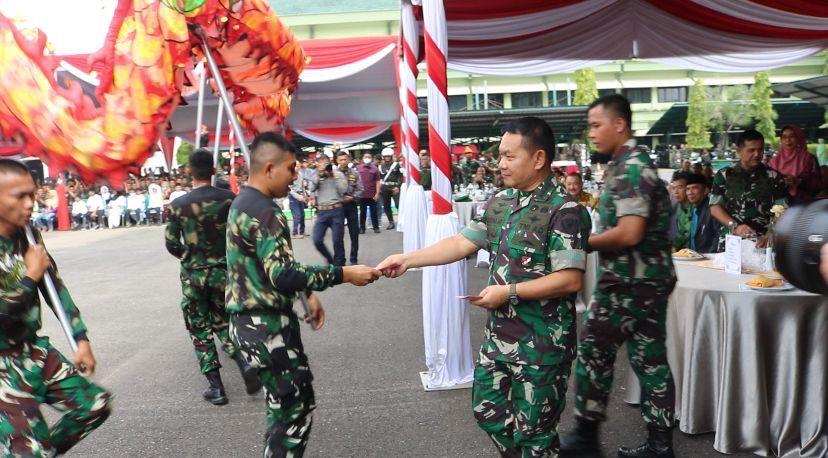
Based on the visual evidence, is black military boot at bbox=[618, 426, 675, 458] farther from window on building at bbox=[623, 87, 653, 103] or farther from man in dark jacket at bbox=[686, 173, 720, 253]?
window on building at bbox=[623, 87, 653, 103]

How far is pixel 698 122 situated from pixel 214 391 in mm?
38677

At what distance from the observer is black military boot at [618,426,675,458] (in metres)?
3.06

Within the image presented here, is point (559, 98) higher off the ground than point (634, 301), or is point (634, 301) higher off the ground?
point (559, 98)

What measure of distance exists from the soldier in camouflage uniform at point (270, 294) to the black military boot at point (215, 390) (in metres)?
1.76

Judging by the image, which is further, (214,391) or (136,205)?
(136,205)

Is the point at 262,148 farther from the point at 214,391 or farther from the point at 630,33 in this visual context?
the point at 630,33

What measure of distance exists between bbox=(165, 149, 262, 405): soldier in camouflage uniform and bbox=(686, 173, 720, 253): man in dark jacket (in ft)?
13.4

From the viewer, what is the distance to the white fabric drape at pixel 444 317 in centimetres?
427

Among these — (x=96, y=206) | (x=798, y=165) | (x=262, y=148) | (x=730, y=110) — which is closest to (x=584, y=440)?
(x=262, y=148)

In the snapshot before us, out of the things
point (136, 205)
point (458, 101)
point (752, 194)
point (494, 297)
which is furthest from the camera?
point (458, 101)

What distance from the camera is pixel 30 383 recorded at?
248 centimetres

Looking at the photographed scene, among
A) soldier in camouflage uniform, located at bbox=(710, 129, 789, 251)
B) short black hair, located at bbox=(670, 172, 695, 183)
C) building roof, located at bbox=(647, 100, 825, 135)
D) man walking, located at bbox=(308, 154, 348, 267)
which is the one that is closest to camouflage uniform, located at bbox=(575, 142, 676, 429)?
soldier in camouflage uniform, located at bbox=(710, 129, 789, 251)

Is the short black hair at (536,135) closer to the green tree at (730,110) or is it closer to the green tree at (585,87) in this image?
the green tree at (585,87)

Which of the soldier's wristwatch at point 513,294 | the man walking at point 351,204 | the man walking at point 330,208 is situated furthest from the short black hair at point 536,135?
the man walking at point 351,204
